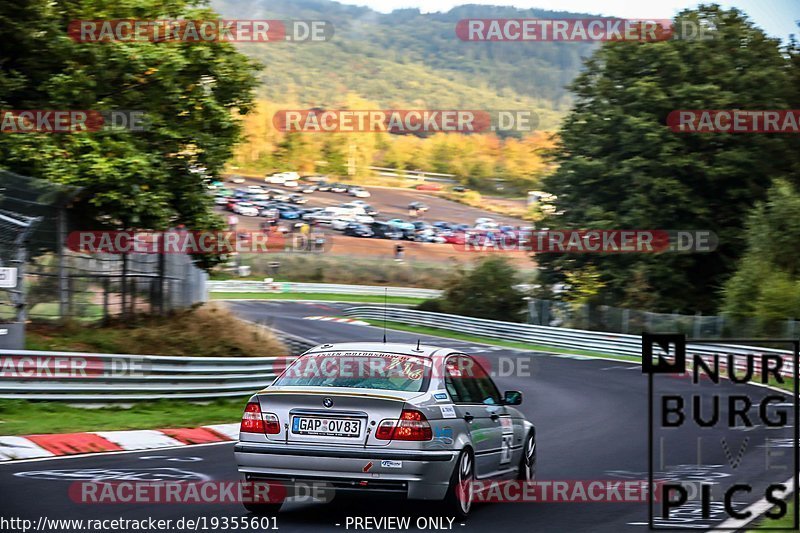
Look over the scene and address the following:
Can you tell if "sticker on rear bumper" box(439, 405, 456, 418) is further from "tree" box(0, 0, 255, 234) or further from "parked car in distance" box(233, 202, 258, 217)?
"parked car in distance" box(233, 202, 258, 217)

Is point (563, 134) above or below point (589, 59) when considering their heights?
below

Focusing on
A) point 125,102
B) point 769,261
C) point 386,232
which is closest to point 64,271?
point 125,102

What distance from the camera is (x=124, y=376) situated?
18.2m

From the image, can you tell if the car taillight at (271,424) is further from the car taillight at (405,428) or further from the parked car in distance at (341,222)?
the parked car in distance at (341,222)

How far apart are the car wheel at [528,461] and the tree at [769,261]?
30.5m

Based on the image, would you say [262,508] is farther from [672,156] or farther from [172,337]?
[672,156]

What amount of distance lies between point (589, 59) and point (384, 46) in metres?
131

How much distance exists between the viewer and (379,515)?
8.86 meters

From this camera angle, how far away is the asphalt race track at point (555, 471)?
8711 millimetres

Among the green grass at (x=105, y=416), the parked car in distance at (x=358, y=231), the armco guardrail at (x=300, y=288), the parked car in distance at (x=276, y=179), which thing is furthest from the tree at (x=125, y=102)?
the parked car in distance at (x=276, y=179)

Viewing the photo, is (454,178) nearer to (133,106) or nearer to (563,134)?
(563,134)

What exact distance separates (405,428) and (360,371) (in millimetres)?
797

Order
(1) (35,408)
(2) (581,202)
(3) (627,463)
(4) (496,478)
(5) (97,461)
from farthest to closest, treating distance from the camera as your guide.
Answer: (2) (581,202)
(1) (35,408)
(3) (627,463)
(5) (97,461)
(4) (496,478)

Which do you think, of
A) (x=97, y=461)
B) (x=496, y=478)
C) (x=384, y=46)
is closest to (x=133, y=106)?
(x=97, y=461)
